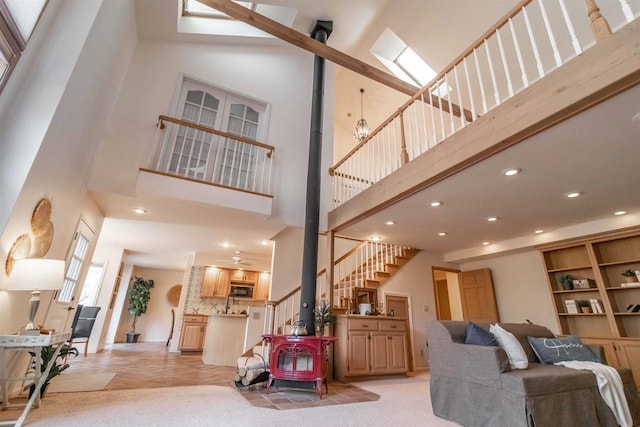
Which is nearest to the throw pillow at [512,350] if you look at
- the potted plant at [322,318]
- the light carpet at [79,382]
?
the potted plant at [322,318]

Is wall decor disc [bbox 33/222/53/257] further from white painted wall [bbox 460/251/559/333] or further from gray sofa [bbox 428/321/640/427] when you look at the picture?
white painted wall [bbox 460/251/559/333]

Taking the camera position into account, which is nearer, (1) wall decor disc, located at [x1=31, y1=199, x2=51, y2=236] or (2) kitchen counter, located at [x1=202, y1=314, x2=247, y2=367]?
(1) wall decor disc, located at [x1=31, y1=199, x2=51, y2=236]

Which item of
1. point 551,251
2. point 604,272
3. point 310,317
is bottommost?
point 310,317

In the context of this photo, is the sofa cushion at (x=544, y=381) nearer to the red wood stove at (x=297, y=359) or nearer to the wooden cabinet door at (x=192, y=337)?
the red wood stove at (x=297, y=359)

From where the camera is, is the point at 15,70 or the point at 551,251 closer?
the point at 15,70

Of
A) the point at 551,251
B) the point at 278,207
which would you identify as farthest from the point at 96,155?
the point at 551,251

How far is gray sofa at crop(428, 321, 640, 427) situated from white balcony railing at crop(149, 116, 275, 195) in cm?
354

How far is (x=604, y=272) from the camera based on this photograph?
4551 mm

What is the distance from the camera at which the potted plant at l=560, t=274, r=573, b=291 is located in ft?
16.0

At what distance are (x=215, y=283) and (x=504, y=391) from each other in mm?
6866

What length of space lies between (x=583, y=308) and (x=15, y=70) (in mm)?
7489

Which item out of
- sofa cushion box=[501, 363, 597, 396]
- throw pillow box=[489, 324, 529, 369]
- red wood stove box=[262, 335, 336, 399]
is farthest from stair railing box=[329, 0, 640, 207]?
red wood stove box=[262, 335, 336, 399]

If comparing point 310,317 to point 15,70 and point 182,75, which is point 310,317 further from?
point 182,75

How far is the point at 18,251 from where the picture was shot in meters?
2.53
